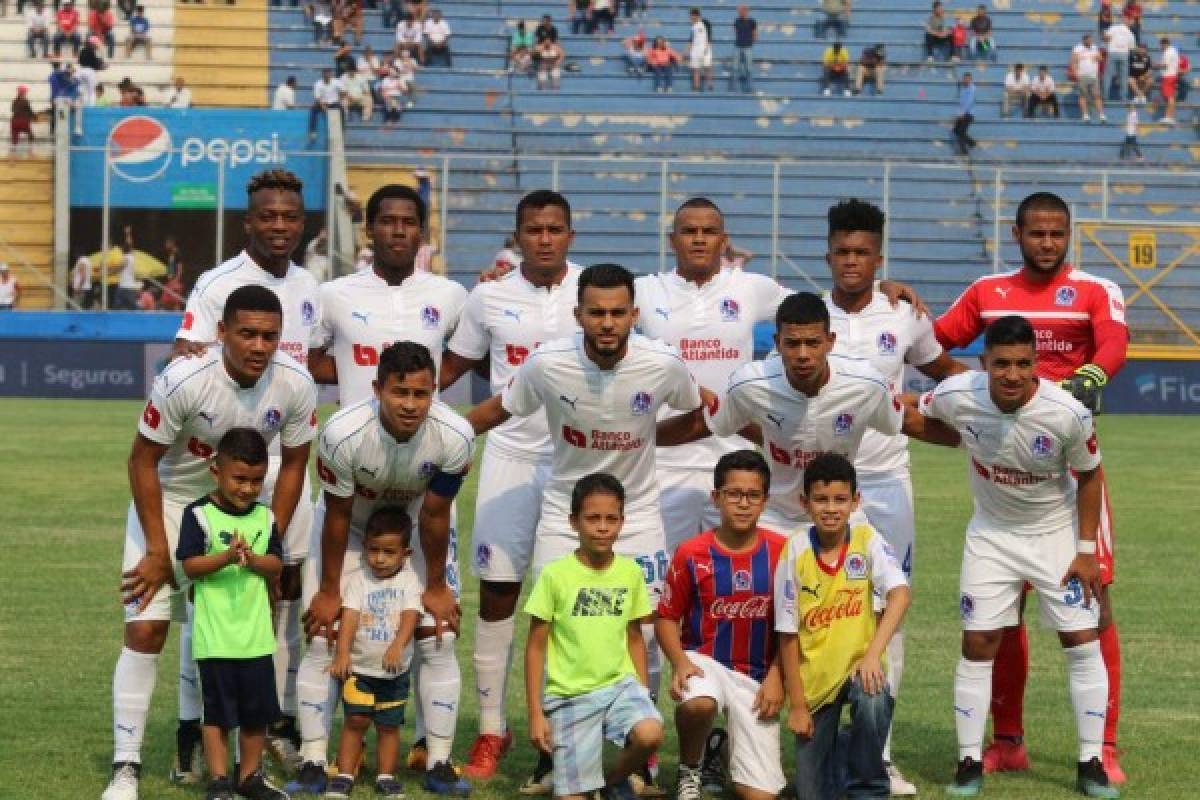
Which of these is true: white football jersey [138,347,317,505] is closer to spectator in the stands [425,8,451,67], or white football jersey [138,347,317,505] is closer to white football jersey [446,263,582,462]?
white football jersey [446,263,582,462]

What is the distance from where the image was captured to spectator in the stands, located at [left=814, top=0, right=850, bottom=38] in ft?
153

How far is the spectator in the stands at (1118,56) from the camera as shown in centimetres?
4438

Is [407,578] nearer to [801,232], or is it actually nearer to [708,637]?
[708,637]

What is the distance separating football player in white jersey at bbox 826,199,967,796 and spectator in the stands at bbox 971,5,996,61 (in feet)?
121

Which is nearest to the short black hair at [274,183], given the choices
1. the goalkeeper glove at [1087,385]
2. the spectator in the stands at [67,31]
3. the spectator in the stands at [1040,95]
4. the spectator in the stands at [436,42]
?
the goalkeeper glove at [1087,385]

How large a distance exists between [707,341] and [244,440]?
106 inches

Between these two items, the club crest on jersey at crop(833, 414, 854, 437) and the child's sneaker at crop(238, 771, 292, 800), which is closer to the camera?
the child's sneaker at crop(238, 771, 292, 800)

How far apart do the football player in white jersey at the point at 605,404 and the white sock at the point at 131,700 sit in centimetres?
168

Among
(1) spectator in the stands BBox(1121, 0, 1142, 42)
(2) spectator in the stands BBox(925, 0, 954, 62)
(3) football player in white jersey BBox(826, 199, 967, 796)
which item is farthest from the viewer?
(1) spectator in the stands BBox(1121, 0, 1142, 42)

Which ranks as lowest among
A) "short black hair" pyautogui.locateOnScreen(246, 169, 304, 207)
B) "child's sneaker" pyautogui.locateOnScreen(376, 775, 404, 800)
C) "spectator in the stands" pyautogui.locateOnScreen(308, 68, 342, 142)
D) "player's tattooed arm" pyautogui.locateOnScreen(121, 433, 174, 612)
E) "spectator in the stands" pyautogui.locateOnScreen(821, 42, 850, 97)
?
"child's sneaker" pyautogui.locateOnScreen(376, 775, 404, 800)

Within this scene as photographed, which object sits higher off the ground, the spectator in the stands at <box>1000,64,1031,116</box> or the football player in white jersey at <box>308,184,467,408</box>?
the spectator in the stands at <box>1000,64,1031,116</box>

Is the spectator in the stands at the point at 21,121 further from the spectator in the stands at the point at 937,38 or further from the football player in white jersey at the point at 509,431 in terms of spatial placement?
the football player in white jersey at the point at 509,431

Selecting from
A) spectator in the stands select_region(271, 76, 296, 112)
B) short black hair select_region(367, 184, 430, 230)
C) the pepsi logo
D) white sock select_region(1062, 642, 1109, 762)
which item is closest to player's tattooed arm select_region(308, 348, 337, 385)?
short black hair select_region(367, 184, 430, 230)

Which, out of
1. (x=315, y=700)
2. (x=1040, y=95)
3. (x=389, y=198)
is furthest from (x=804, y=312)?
(x=1040, y=95)
